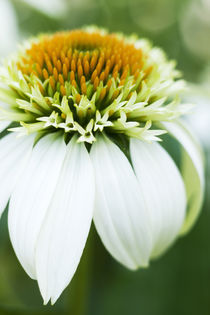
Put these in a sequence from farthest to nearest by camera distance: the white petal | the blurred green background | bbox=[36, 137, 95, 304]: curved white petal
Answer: the blurred green background, the white petal, bbox=[36, 137, 95, 304]: curved white petal

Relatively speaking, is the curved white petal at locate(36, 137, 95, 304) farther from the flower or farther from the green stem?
the green stem

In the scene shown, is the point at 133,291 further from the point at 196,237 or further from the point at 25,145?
the point at 25,145

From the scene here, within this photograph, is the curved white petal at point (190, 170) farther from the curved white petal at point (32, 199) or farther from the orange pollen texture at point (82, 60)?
the curved white petal at point (32, 199)

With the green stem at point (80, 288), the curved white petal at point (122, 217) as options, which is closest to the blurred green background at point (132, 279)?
the green stem at point (80, 288)

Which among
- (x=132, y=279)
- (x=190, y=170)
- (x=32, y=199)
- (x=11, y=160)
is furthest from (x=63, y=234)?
(x=132, y=279)

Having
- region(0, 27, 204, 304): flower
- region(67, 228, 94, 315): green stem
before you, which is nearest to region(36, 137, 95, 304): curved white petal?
region(0, 27, 204, 304): flower

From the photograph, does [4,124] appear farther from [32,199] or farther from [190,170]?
[190,170]

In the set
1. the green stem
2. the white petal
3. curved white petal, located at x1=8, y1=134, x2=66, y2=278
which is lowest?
the green stem
